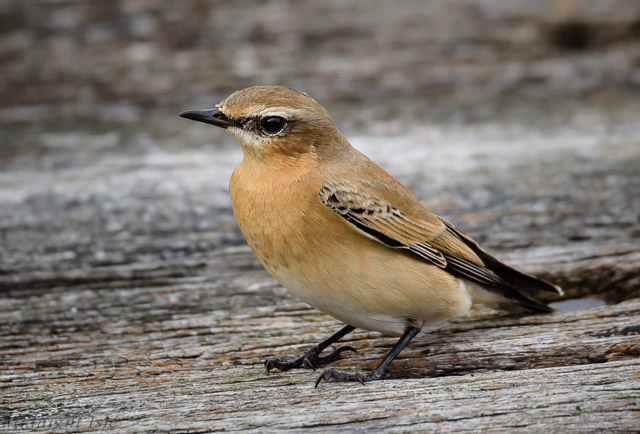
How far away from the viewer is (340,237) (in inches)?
164

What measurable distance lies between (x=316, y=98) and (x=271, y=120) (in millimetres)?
3189

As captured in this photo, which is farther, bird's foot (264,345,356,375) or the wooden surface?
bird's foot (264,345,356,375)

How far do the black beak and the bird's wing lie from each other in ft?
2.41

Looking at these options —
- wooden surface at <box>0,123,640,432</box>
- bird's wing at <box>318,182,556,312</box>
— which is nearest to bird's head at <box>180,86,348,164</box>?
bird's wing at <box>318,182,556,312</box>

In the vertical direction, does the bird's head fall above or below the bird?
above

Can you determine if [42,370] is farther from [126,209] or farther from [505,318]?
[505,318]

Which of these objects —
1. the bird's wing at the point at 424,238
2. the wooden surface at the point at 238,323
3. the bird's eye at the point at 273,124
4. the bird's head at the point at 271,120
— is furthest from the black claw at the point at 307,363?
the bird's eye at the point at 273,124

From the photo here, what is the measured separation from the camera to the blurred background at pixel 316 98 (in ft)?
18.2

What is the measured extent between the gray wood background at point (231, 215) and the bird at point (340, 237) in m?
0.20

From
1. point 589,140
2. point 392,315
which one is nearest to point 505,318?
point 392,315

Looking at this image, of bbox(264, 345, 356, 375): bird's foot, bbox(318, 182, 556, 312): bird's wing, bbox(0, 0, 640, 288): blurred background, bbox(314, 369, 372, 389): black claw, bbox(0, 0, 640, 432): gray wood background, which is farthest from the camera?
bbox(0, 0, 640, 288): blurred background

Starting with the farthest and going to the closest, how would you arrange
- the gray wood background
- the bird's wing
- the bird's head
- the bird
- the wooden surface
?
the bird's head, the bird's wing, the bird, the gray wood background, the wooden surface

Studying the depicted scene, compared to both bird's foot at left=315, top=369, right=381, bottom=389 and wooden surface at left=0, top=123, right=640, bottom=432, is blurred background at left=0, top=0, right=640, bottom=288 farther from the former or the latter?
bird's foot at left=315, top=369, right=381, bottom=389

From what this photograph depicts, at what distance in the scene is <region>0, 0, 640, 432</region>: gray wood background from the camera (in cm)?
343
